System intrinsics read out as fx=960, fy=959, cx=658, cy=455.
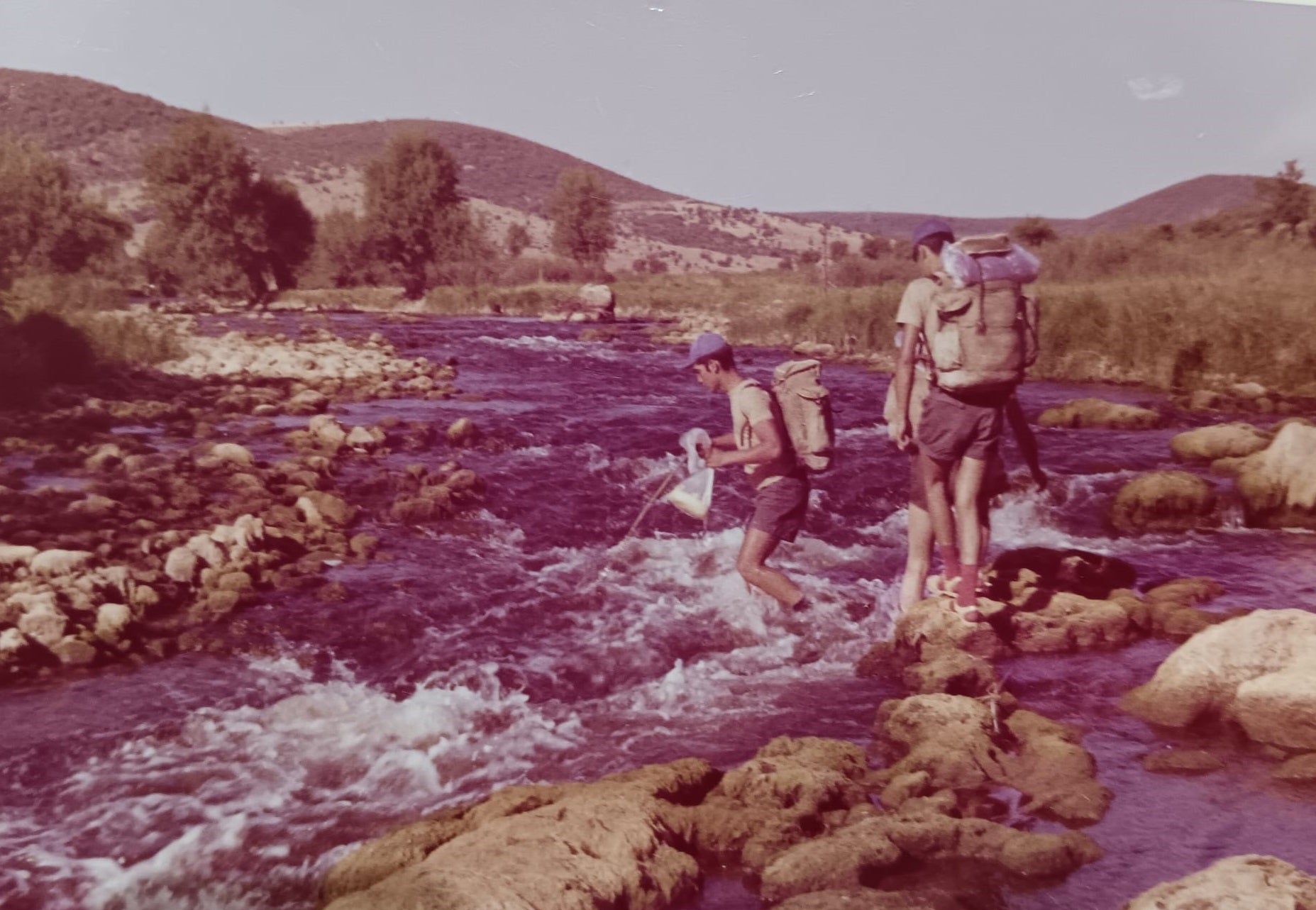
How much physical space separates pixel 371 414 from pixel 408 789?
3.38m

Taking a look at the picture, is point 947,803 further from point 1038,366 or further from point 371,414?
point 1038,366

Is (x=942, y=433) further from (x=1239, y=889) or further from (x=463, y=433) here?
(x=463, y=433)

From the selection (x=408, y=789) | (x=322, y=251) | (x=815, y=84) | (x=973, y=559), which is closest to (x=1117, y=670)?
(x=973, y=559)

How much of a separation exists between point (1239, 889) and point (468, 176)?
614 centimetres

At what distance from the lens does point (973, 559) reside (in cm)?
458

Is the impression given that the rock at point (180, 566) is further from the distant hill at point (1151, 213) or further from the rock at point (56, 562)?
the distant hill at point (1151, 213)

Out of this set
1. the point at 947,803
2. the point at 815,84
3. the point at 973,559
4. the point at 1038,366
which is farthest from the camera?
the point at 1038,366

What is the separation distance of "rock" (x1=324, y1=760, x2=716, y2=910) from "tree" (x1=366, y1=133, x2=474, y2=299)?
475cm

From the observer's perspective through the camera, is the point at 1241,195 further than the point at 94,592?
Yes

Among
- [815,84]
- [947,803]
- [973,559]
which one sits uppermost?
[815,84]

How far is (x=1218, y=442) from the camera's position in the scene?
7.60 meters

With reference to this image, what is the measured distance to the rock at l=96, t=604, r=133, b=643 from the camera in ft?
15.3

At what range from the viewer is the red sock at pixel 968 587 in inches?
181

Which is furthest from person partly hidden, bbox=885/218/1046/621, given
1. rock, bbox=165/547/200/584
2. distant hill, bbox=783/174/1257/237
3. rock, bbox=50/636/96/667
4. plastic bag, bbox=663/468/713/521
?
rock, bbox=50/636/96/667
